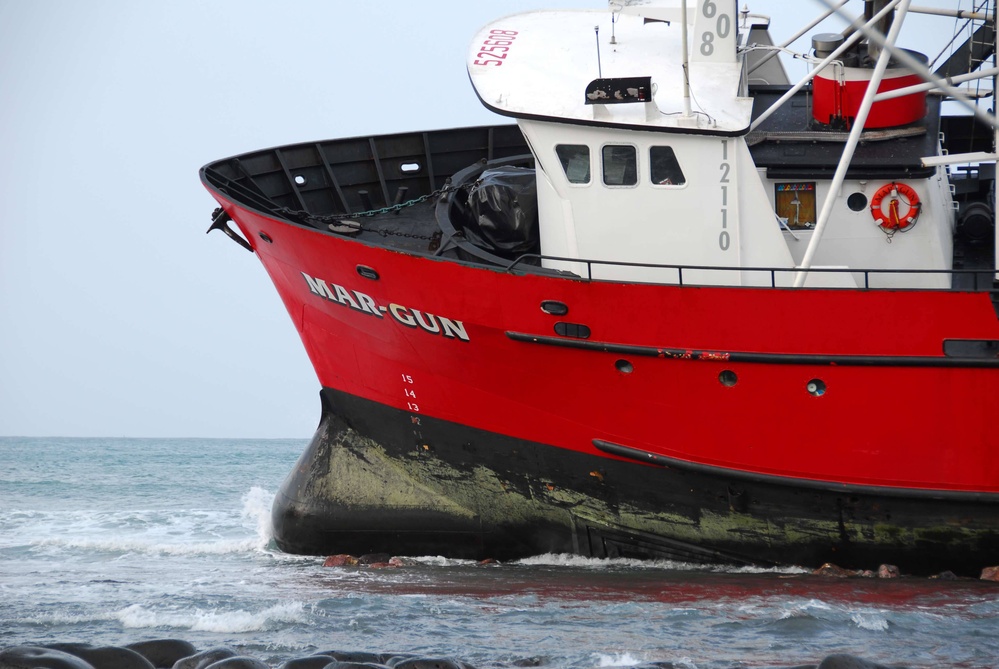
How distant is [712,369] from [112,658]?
4998mm

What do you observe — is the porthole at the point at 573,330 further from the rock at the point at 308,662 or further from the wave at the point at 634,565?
the rock at the point at 308,662

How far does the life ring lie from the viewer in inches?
409

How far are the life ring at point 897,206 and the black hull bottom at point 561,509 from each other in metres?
2.36

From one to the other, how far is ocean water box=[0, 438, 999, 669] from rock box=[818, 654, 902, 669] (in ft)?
1.46

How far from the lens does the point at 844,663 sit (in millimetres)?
7473

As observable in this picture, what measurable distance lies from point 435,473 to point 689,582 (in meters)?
2.58

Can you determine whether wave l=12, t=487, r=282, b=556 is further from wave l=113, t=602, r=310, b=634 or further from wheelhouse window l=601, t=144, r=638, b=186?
wheelhouse window l=601, t=144, r=638, b=186

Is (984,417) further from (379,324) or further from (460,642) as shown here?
(379,324)

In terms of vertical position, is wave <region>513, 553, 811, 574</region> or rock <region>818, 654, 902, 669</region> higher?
rock <region>818, 654, 902, 669</region>

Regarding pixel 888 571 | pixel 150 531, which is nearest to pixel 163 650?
pixel 888 571

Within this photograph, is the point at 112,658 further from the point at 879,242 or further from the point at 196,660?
the point at 879,242

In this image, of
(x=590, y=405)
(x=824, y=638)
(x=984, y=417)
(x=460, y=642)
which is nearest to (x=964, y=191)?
(x=984, y=417)

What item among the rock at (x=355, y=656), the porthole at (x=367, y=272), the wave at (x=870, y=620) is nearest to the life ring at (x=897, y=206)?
the wave at (x=870, y=620)

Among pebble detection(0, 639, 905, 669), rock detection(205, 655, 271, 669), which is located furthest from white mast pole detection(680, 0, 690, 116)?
rock detection(205, 655, 271, 669)
